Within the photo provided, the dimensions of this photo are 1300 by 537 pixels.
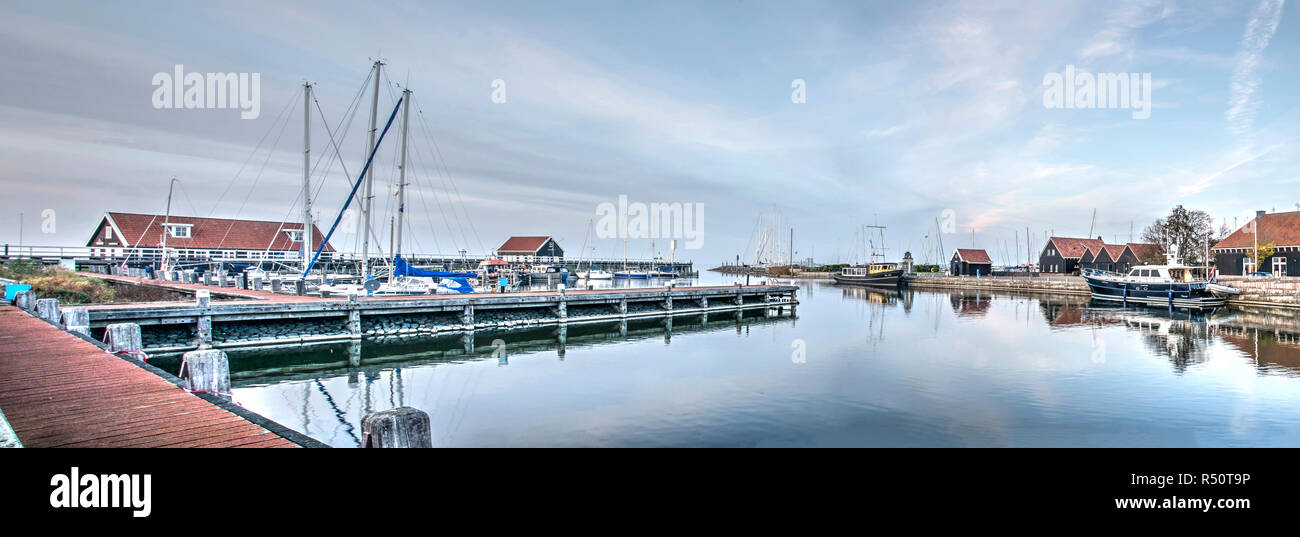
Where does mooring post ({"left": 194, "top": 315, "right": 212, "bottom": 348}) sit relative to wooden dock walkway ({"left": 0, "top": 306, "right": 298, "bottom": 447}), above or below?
below

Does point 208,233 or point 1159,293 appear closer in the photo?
point 1159,293

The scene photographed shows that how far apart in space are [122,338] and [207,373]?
215 inches

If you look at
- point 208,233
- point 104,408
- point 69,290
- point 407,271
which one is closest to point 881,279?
point 407,271

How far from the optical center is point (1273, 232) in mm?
54719

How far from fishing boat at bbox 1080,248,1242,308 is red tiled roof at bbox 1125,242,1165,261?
92.4 ft

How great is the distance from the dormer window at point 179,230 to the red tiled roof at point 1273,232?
9867 cm

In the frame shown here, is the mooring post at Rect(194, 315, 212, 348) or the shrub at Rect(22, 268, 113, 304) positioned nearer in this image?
the mooring post at Rect(194, 315, 212, 348)

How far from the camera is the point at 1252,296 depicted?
157 feet

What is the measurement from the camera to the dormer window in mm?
56656

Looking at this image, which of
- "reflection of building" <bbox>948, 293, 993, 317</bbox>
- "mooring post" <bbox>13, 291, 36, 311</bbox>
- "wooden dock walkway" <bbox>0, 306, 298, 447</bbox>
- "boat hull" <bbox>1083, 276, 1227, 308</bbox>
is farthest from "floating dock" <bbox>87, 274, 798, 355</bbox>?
"boat hull" <bbox>1083, 276, 1227, 308</bbox>

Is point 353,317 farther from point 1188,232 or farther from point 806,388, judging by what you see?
point 1188,232

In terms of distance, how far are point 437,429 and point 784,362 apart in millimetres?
13756

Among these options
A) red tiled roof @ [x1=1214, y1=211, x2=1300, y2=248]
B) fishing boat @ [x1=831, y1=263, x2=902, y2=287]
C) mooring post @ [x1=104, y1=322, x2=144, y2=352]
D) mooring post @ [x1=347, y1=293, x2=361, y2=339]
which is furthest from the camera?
fishing boat @ [x1=831, y1=263, x2=902, y2=287]

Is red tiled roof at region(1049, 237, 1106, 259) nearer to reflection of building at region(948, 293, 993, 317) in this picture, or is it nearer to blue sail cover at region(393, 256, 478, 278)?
reflection of building at region(948, 293, 993, 317)
